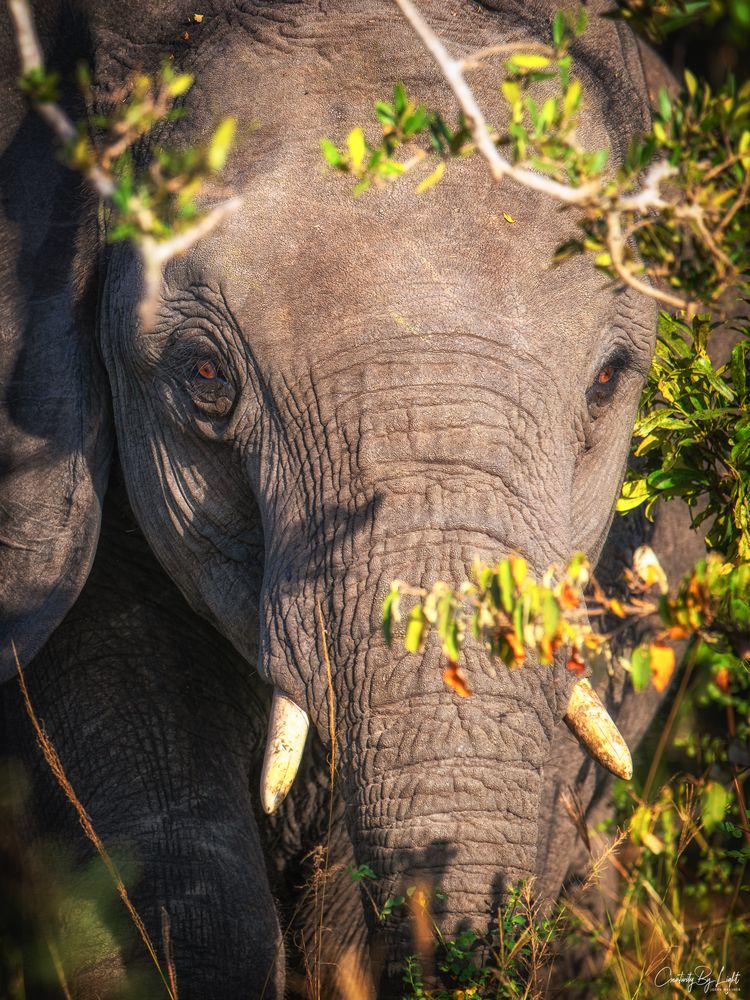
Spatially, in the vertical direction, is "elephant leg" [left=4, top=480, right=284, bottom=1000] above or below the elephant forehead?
below

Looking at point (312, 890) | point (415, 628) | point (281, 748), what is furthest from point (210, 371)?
point (312, 890)

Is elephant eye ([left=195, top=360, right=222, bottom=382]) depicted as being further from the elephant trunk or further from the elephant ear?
the elephant trunk

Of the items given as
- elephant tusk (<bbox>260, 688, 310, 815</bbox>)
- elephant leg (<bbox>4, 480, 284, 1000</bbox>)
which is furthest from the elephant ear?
elephant tusk (<bbox>260, 688, 310, 815</bbox>)

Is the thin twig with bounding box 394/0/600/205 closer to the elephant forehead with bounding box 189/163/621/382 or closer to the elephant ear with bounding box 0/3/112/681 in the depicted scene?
the elephant forehead with bounding box 189/163/621/382

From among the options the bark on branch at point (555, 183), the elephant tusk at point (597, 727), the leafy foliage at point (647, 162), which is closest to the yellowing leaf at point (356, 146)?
the leafy foliage at point (647, 162)

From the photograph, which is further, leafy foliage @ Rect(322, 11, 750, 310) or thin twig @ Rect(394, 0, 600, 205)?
leafy foliage @ Rect(322, 11, 750, 310)

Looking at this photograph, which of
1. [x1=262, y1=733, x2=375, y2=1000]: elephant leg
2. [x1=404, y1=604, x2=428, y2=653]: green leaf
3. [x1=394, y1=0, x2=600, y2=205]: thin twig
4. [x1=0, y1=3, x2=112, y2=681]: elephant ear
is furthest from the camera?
[x1=262, y1=733, x2=375, y2=1000]: elephant leg

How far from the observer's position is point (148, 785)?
3973mm

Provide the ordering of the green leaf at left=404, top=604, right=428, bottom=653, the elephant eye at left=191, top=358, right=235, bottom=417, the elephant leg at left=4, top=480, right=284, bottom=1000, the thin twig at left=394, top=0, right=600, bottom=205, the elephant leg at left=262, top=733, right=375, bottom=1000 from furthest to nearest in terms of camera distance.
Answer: the elephant leg at left=262, top=733, right=375, bottom=1000
the elephant leg at left=4, top=480, right=284, bottom=1000
the elephant eye at left=191, top=358, right=235, bottom=417
the green leaf at left=404, top=604, right=428, bottom=653
the thin twig at left=394, top=0, right=600, bottom=205

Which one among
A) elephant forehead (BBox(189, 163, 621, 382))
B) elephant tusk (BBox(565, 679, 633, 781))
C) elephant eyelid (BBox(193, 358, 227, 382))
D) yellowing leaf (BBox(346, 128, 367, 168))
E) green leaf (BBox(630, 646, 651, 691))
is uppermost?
yellowing leaf (BBox(346, 128, 367, 168))

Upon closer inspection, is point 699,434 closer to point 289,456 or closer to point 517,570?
point 289,456

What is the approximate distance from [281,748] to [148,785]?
1.00 m

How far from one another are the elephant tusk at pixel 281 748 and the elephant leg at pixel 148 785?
0.87m

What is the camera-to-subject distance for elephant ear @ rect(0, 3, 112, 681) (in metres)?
3.69
